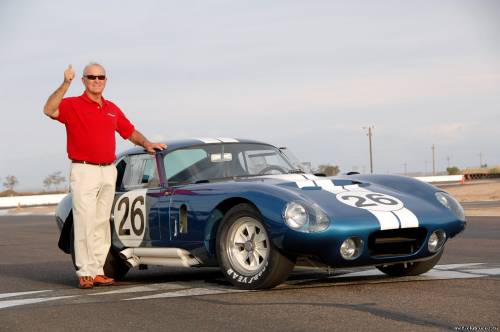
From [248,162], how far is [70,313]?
2.93 metres

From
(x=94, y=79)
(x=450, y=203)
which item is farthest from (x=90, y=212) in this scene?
(x=450, y=203)

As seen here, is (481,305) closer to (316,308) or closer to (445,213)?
(316,308)

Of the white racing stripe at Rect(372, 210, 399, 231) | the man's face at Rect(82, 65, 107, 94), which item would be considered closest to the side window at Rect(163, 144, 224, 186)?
the man's face at Rect(82, 65, 107, 94)

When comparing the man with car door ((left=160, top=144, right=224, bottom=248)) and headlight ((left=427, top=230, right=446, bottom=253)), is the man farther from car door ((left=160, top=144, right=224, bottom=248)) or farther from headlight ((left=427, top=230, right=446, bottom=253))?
headlight ((left=427, top=230, right=446, bottom=253))

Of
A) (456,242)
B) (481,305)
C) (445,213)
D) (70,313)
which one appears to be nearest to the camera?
(481,305)

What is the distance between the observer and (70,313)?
21.3 ft

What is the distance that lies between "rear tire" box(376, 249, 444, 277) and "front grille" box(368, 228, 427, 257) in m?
0.53

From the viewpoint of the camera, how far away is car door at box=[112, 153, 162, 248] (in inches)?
333

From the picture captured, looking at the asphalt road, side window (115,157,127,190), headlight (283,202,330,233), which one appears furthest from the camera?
side window (115,157,127,190)

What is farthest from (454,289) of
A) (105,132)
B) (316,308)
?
(105,132)

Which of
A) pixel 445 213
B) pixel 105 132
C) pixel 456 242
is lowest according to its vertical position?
pixel 456 242

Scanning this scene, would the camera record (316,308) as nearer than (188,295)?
Yes

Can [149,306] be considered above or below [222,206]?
below

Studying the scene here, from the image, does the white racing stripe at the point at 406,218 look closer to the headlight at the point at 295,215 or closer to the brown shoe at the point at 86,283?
the headlight at the point at 295,215
